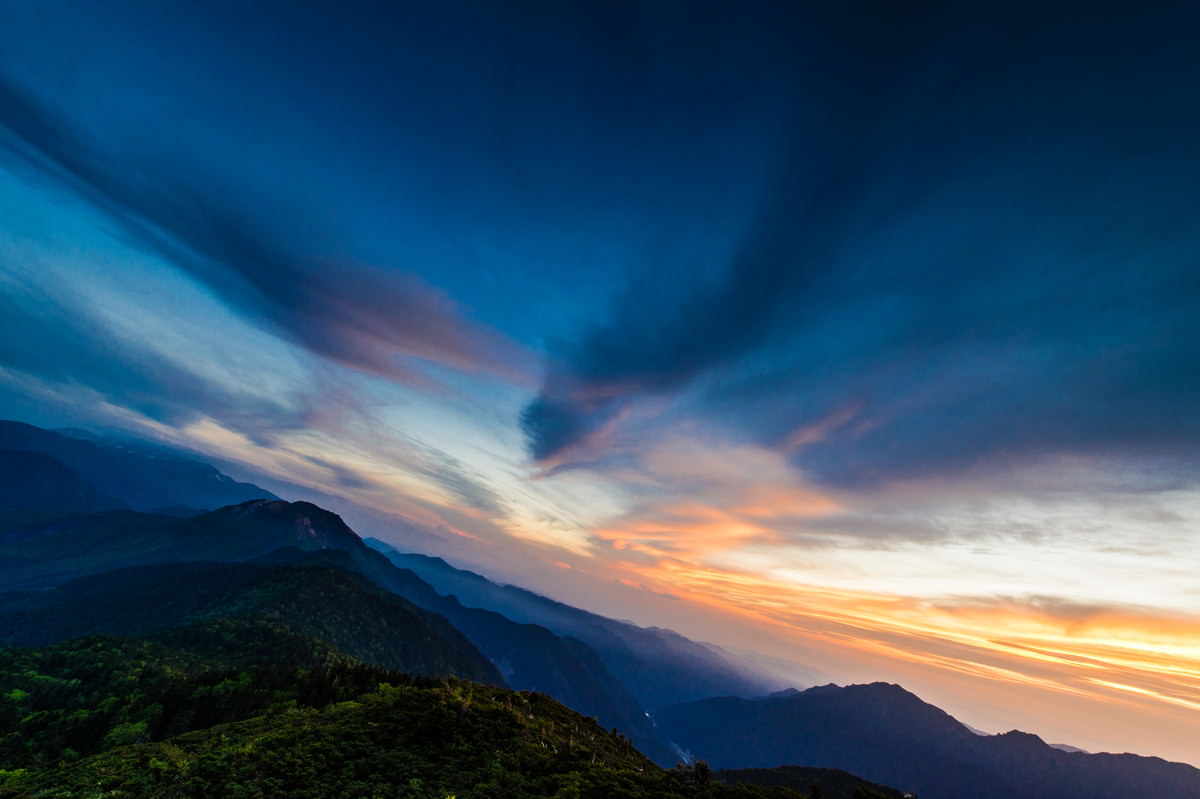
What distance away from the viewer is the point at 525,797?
89.3 feet

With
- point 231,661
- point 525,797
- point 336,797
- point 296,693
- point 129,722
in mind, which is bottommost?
point 231,661

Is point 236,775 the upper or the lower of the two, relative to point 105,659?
upper

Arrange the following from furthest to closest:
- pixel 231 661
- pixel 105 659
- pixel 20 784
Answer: pixel 231 661 → pixel 105 659 → pixel 20 784

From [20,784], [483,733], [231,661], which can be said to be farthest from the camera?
[231,661]

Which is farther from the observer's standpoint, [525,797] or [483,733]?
[483,733]

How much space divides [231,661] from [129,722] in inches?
3910

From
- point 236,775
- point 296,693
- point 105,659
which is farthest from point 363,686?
point 105,659

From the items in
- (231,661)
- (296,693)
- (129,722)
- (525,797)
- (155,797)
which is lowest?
(231,661)

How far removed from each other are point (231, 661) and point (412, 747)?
15799cm

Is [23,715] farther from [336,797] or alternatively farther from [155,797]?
[336,797]

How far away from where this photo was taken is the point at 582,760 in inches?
1323

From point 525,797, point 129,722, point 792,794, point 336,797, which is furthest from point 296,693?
point 792,794

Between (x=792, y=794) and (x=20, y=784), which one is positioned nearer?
(x=20, y=784)

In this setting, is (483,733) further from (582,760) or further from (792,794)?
(792,794)
